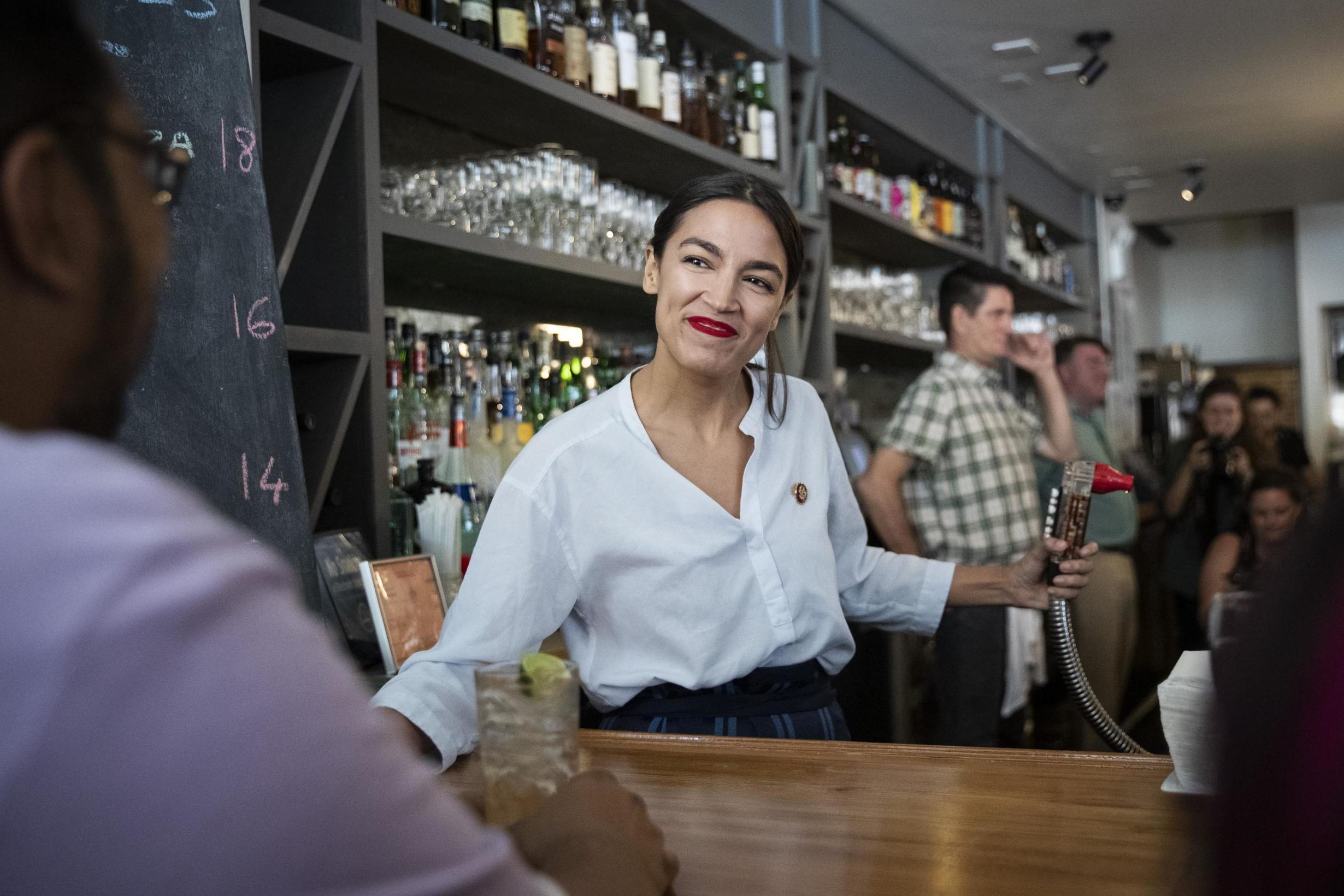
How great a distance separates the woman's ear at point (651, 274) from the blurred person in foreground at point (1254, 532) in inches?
90.7

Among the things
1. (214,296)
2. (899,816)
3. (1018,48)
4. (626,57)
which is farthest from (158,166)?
(1018,48)

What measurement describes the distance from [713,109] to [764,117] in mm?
221

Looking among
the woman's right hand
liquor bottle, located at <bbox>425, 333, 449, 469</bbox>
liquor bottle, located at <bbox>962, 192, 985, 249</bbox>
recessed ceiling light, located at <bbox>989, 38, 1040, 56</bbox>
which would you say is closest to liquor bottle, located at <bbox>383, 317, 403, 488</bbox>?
liquor bottle, located at <bbox>425, 333, 449, 469</bbox>

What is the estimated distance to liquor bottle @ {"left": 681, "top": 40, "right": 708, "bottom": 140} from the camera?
10.5ft

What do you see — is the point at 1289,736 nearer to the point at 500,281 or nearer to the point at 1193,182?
the point at 500,281

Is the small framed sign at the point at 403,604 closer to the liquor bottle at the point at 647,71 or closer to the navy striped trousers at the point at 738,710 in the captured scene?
the navy striped trousers at the point at 738,710

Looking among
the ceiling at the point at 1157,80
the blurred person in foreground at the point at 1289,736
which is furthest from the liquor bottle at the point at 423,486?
the ceiling at the point at 1157,80

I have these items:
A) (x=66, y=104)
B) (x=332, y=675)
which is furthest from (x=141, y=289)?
(x=332, y=675)

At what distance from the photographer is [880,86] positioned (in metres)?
4.38

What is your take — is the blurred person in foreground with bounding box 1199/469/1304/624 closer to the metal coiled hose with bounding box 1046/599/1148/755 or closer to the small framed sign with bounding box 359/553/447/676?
the metal coiled hose with bounding box 1046/599/1148/755

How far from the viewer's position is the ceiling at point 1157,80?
4.22 meters

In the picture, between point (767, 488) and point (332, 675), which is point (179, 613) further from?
point (767, 488)

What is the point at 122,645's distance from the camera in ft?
1.36

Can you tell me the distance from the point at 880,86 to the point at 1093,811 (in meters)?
3.82
